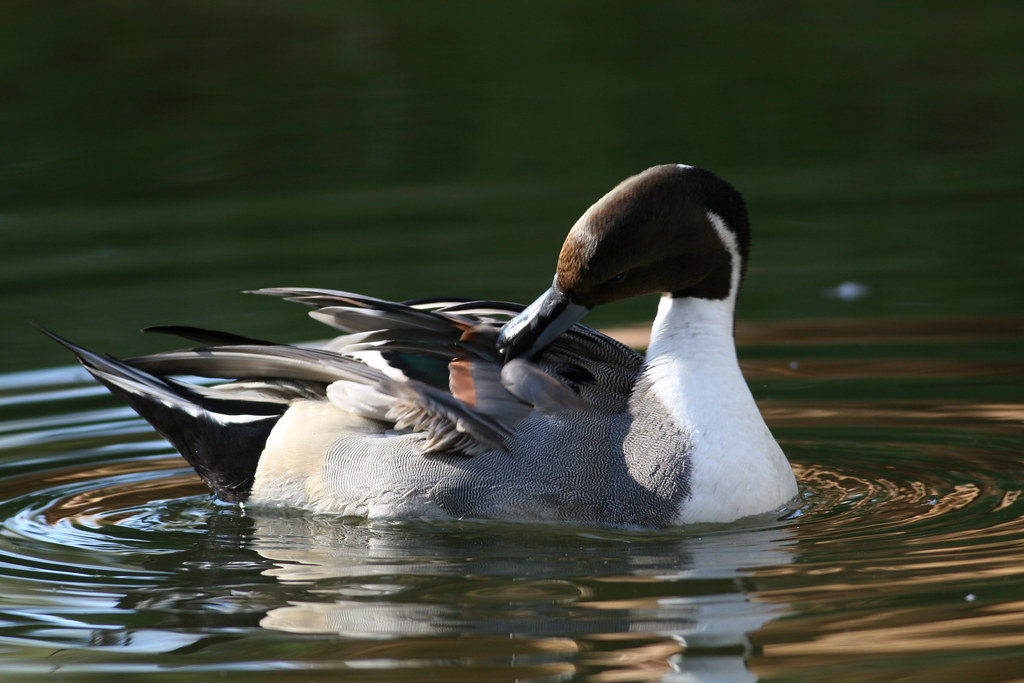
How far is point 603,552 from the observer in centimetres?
464

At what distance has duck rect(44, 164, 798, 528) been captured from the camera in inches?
189

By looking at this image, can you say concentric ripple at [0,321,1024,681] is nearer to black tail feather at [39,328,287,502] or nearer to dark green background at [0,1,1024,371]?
black tail feather at [39,328,287,502]

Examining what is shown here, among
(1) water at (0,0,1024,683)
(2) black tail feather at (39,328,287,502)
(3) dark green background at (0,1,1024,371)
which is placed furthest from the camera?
(3) dark green background at (0,1,1024,371)

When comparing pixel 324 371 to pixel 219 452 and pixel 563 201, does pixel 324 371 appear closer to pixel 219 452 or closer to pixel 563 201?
pixel 219 452

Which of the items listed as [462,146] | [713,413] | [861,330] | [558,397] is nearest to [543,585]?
[558,397]

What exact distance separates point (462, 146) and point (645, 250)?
640 centimetres

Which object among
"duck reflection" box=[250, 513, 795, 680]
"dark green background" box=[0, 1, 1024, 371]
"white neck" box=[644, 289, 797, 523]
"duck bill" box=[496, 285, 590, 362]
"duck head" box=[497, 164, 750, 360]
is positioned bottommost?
"duck reflection" box=[250, 513, 795, 680]

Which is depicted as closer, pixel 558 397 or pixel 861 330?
pixel 558 397

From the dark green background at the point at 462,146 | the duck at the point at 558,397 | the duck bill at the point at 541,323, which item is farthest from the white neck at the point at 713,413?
the dark green background at the point at 462,146

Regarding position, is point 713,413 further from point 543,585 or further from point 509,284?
point 509,284

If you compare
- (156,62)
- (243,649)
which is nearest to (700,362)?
(243,649)

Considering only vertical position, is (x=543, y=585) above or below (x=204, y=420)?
below

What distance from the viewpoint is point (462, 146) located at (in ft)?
36.4

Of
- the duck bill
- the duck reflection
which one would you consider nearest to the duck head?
the duck bill
